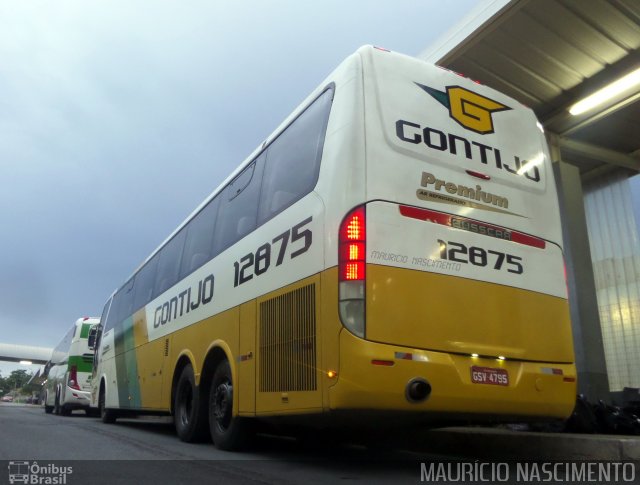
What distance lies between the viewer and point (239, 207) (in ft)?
21.4

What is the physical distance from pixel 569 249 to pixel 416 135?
718 centimetres

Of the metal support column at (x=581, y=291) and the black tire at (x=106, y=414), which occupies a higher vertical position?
the metal support column at (x=581, y=291)

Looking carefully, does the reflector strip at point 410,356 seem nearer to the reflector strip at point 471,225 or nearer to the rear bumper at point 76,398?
the reflector strip at point 471,225

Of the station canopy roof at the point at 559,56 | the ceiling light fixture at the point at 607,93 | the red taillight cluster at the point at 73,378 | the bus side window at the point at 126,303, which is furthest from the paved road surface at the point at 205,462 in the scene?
the red taillight cluster at the point at 73,378

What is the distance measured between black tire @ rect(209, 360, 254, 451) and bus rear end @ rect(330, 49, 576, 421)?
210 cm

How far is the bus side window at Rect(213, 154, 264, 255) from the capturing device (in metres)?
6.13

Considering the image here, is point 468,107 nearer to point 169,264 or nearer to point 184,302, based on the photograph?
point 184,302

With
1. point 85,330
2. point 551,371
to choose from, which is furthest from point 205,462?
point 85,330

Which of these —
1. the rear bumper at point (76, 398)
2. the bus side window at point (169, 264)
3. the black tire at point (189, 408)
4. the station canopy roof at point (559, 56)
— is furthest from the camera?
the rear bumper at point (76, 398)

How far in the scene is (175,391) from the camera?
769cm

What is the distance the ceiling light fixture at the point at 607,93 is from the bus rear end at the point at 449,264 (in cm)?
503

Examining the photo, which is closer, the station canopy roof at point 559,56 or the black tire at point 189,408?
the black tire at point 189,408

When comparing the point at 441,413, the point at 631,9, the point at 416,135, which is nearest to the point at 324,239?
the point at 416,135
